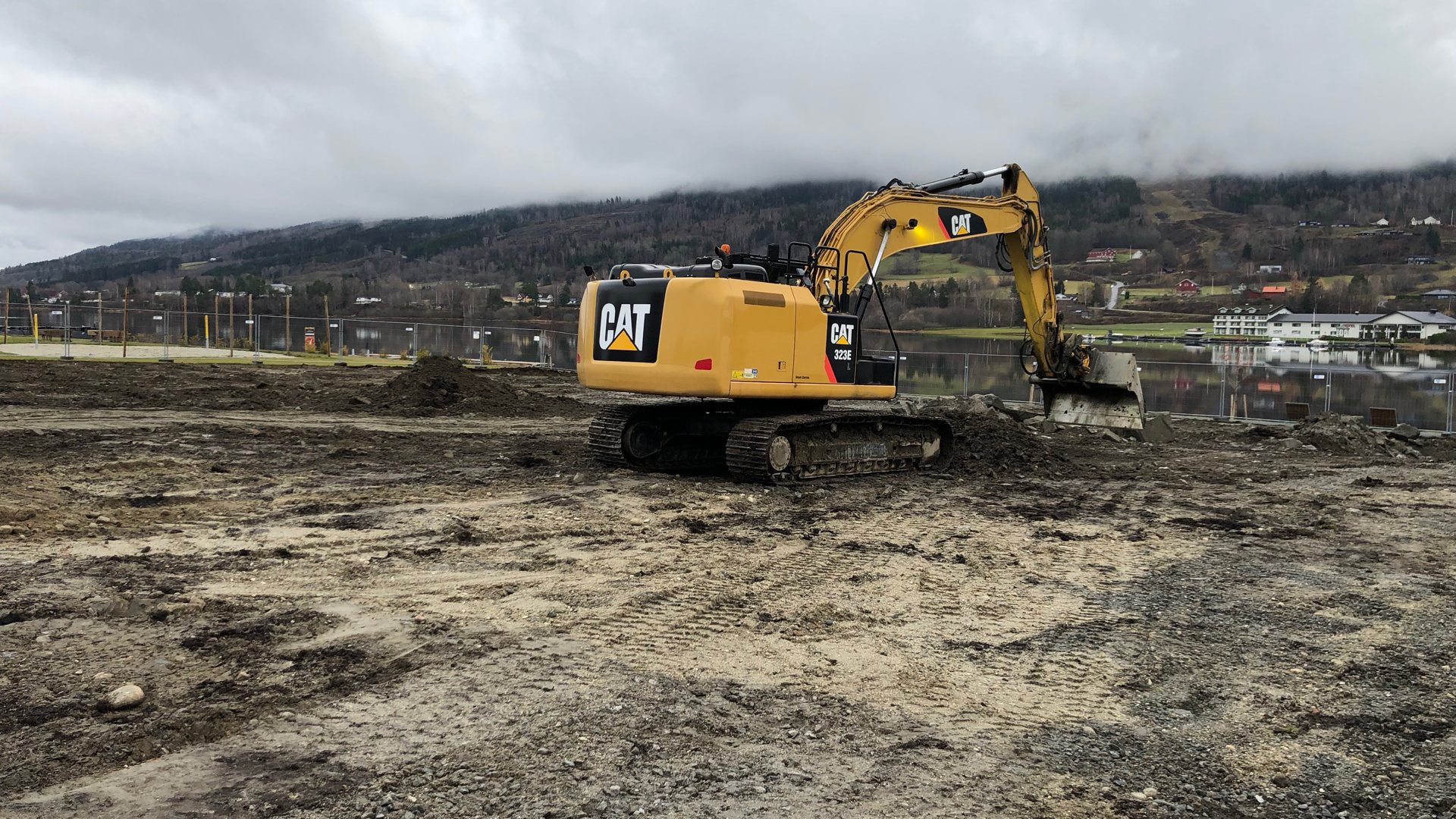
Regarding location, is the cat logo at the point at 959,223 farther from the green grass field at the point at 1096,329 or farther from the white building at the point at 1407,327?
the white building at the point at 1407,327

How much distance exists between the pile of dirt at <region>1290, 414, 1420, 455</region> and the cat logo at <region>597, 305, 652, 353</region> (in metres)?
12.6

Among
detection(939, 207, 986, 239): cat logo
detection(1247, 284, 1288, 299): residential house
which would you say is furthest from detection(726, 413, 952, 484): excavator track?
detection(1247, 284, 1288, 299): residential house

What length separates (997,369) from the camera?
3162cm

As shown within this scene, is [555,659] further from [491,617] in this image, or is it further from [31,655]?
[31,655]

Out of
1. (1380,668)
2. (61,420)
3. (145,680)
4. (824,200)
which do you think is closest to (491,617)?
(145,680)

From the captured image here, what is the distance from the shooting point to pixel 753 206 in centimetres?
18138

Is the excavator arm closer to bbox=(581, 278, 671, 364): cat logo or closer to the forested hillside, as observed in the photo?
bbox=(581, 278, 671, 364): cat logo

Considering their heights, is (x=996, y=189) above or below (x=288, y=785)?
above

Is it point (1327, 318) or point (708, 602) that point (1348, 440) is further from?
point (1327, 318)

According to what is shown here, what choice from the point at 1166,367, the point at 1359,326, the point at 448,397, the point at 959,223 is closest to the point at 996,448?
the point at 959,223

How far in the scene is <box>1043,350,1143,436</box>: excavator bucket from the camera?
17422mm

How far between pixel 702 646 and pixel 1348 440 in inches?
628

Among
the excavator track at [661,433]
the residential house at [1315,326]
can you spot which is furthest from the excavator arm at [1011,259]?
the residential house at [1315,326]

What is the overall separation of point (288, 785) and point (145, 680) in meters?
1.59
